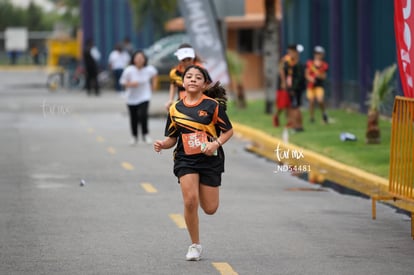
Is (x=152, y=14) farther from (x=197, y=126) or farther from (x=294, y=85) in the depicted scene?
(x=197, y=126)

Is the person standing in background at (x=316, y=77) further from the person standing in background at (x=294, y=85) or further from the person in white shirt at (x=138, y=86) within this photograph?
the person in white shirt at (x=138, y=86)

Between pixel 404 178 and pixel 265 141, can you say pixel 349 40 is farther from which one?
pixel 404 178

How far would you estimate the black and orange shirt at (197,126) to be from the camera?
1115 cm

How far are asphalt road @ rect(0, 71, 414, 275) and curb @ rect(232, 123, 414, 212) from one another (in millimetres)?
404

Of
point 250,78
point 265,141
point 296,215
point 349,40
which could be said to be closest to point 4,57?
point 250,78

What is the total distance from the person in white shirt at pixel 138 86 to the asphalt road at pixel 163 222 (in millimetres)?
1298

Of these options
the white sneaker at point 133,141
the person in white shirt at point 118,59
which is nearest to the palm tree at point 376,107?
Result: the white sneaker at point 133,141

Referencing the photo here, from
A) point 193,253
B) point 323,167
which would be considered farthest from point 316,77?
point 193,253

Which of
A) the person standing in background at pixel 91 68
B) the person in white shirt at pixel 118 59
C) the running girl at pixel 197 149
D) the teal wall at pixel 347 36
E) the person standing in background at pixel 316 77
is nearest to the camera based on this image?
the running girl at pixel 197 149

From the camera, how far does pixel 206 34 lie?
3266cm

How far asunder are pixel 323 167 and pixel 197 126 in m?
9.24

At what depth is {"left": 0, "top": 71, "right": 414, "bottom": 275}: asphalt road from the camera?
434 inches

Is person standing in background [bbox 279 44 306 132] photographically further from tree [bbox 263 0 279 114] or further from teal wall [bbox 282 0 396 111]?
tree [bbox 263 0 279 114]

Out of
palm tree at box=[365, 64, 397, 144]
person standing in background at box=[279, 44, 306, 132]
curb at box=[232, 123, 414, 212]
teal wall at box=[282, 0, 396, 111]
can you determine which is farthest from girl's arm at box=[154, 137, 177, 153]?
teal wall at box=[282, 0, 396, 111]
